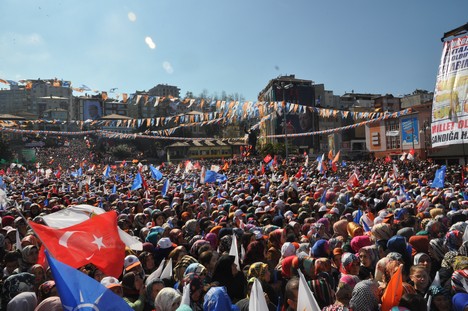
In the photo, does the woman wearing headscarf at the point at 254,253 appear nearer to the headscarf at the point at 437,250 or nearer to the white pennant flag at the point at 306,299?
the headscarf at the point at 437,250

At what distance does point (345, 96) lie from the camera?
90125mm

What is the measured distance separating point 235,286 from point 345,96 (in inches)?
3577

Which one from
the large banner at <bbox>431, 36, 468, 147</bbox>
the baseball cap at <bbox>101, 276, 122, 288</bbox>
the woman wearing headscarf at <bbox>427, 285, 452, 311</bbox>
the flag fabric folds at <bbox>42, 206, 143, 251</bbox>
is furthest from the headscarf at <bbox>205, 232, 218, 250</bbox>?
the large banner at <bbox>431, 36, 468, 147</bbox>

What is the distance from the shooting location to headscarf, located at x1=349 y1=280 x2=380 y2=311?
340 centimetres

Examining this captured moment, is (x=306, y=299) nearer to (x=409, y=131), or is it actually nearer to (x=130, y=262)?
(x=130, y=262)

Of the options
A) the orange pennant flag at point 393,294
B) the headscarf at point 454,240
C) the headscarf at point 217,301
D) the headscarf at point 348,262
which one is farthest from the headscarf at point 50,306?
the headscarf at point 454,240

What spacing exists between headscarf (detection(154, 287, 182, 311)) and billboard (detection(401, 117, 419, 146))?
4162 cm

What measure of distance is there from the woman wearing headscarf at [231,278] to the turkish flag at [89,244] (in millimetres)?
1278

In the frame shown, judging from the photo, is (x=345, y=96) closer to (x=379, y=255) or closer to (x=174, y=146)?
(x=174, y=146)

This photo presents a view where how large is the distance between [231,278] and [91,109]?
108 metres

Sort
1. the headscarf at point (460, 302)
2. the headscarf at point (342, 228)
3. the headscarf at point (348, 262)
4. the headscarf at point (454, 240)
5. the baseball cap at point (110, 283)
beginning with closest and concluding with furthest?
the headscarf at point (460, 302) < the baseball cap at point (110, 283) < the headscarf at point (348, 262) < the headscarf at point (454, 240) < the headscarf at point (342, 228)

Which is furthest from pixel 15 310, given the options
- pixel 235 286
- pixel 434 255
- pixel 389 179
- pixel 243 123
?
pixel 243 123

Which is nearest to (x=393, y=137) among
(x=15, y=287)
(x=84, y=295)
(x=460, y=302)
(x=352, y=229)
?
(x=352, y=229)

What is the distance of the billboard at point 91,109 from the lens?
104 meters
